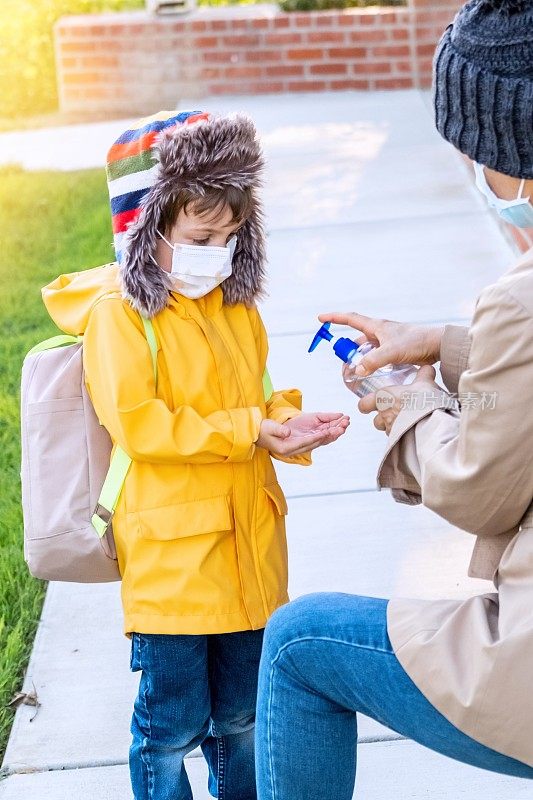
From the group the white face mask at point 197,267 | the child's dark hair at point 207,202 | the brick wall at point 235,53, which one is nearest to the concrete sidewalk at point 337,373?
the brick wall at point 235,53

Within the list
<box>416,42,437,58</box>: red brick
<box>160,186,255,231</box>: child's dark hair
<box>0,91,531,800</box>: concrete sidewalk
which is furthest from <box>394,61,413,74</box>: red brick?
<box>160,186,255,231</box>: child's dark hair

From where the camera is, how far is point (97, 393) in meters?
2.41

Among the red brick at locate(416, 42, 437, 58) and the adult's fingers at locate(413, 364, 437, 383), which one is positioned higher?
the red brick at locate(416, 42, 437, 58)

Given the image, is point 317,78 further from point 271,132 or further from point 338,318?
point 338,318

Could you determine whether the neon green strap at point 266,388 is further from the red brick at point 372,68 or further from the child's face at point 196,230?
the red brick at point 372,68

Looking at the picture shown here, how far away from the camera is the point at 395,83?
1020cm

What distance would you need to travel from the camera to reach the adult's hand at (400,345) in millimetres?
2371

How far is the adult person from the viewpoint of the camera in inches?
70.1

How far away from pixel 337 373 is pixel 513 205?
9.92 ft

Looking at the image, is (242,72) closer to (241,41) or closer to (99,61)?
(241,41)

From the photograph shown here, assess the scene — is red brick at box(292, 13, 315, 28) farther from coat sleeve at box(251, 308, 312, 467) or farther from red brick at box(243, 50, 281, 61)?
coat sleeve at box(251, 308, 312, 467)

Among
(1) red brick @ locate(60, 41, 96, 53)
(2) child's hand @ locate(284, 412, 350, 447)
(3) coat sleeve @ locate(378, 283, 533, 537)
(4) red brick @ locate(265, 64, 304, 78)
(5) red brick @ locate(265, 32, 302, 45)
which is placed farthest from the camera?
(1) red brick @ locate(60, 41, 96, 53)

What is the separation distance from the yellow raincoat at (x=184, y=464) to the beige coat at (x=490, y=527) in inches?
21.2

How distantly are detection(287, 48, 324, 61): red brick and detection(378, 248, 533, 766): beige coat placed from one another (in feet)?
28.8
